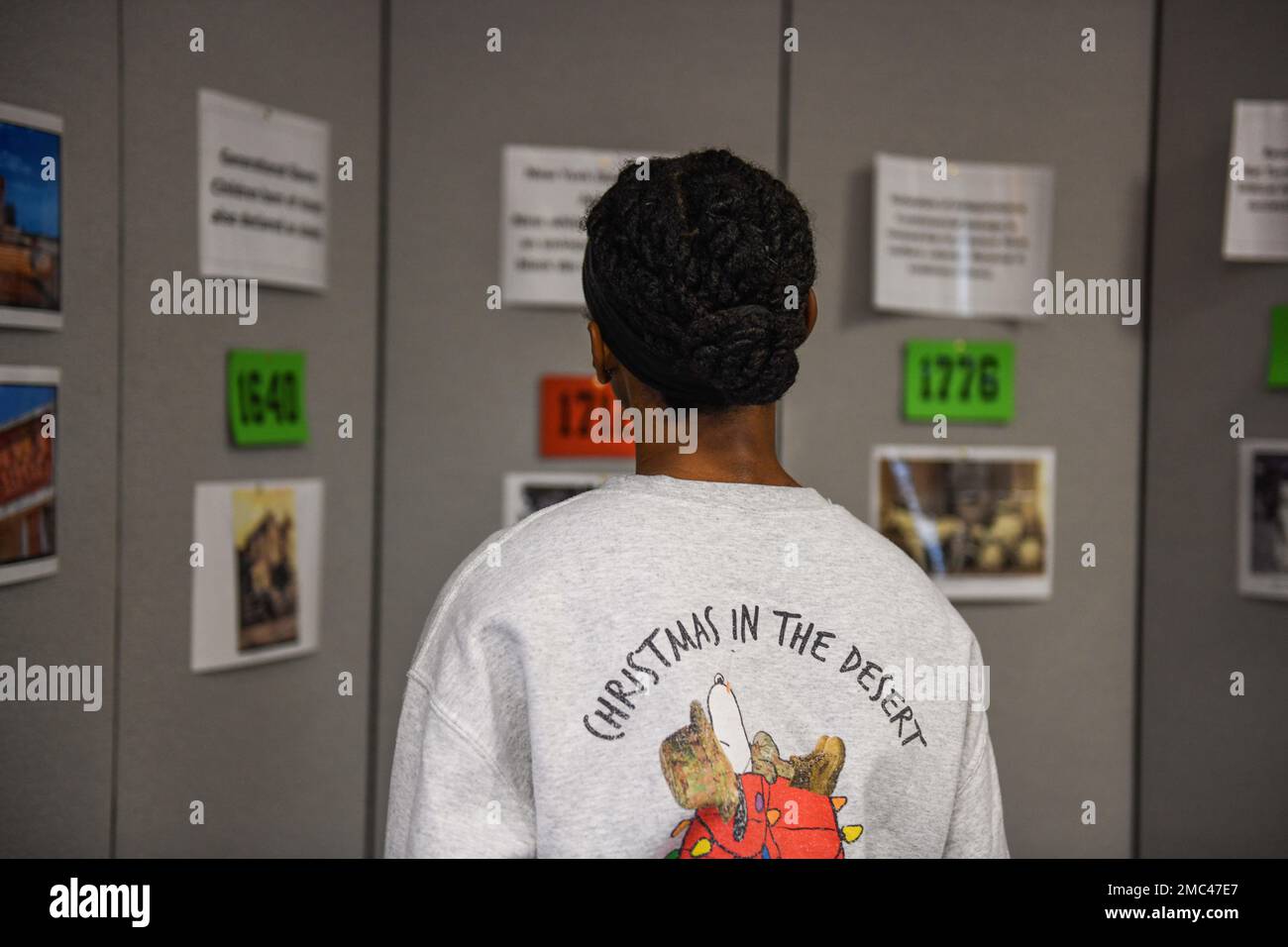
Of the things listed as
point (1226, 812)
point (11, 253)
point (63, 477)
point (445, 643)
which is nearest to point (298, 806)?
point (63, 477)

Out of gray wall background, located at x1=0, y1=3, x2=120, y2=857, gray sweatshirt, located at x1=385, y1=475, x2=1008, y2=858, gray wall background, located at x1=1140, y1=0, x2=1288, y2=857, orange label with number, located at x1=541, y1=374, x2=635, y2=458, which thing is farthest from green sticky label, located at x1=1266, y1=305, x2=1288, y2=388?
gray wall background, located at x1=0, y1=3, x2=120, y2=857

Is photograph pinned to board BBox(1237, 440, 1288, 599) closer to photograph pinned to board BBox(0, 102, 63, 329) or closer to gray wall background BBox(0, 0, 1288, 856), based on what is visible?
gray wall background BBox(0, 0, 1288, 856)

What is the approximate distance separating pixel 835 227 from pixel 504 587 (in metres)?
1.19

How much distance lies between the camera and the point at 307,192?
163 centimetres

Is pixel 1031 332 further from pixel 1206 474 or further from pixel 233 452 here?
pixel 233 452

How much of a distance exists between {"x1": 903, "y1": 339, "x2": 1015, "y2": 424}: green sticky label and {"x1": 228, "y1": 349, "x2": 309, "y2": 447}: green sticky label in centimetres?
92

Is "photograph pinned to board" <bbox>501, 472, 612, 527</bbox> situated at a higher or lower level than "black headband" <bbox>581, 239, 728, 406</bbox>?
lower

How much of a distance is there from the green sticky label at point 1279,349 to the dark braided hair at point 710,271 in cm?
111

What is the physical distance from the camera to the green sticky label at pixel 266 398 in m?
1.54

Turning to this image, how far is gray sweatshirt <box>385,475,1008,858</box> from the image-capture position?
0.77 m

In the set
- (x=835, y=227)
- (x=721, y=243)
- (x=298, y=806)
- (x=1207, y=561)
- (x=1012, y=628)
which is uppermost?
(x=835, y=227)

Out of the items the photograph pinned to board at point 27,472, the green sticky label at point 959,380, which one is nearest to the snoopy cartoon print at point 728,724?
the photograph pinned to board at point 27,472

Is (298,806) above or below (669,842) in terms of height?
below
